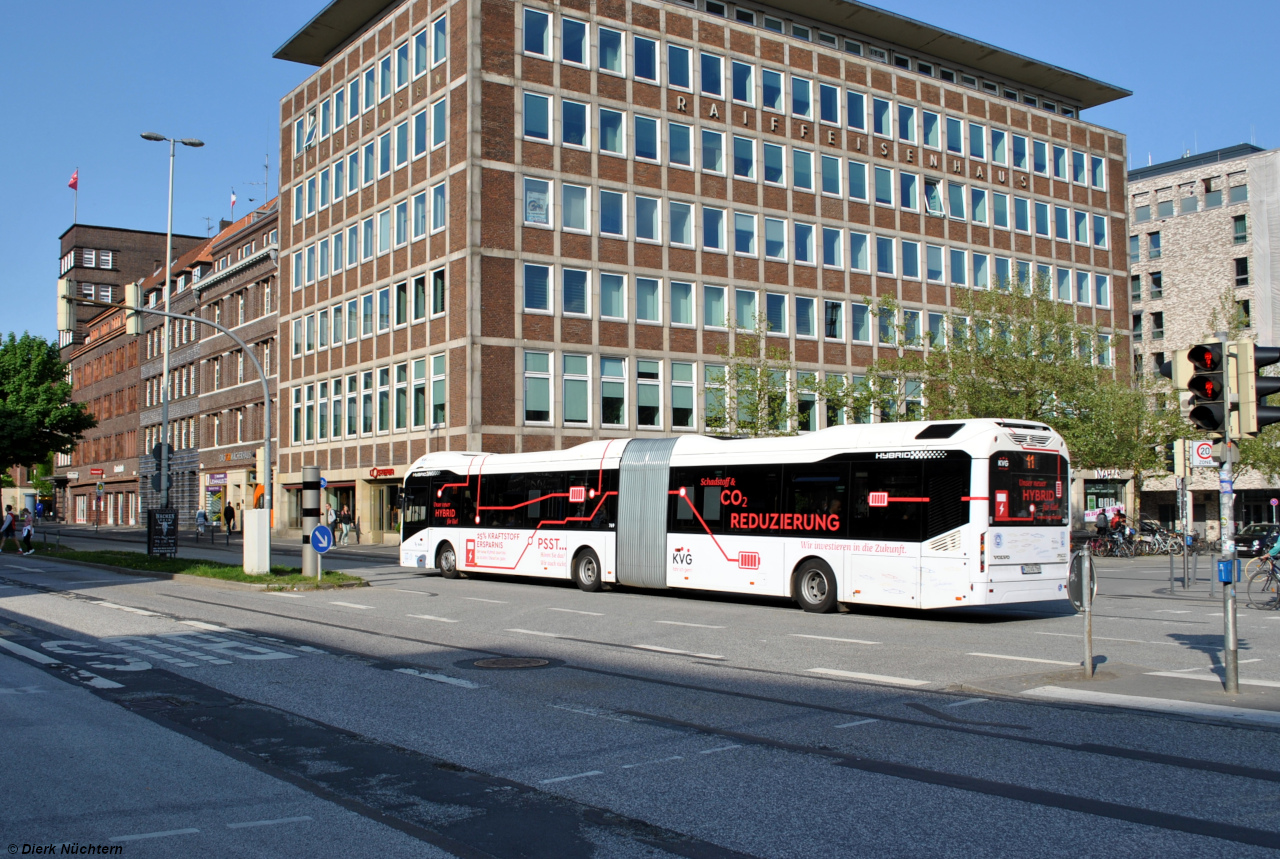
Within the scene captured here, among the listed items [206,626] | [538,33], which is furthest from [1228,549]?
[538,33]

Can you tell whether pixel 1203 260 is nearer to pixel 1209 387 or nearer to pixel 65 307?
pixel 65 307

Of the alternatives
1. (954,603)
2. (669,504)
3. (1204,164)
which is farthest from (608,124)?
(1204,164)

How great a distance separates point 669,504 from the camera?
881 inches

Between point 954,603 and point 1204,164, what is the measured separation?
67.4m

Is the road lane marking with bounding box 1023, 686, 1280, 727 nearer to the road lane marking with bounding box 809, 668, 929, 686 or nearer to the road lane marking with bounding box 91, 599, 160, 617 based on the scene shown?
the road lane marking with bounding box 809, 668, 929, 686

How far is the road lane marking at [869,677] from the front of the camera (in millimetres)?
10938

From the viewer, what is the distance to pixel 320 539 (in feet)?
77.0

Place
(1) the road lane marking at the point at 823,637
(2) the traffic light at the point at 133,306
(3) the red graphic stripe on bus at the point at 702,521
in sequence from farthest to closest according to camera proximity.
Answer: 1. (2) the traffic light at the point at 133,306
2. (3) the red graphic stripe on bus at the point at 702,521
3. (1) the road lane marking at the point at 823,637

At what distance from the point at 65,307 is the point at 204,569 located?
286 inches

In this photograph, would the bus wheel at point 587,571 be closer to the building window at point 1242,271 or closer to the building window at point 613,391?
the building window at point 613,391

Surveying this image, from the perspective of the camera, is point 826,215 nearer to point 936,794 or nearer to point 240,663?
point 240,663

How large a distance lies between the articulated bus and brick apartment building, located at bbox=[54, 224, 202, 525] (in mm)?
53094

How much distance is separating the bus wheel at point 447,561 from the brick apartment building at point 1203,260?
48879 mm

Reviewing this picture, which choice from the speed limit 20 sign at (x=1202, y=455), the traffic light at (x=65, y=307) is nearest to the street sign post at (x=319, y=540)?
the traffic light at (x=65, y=307)
